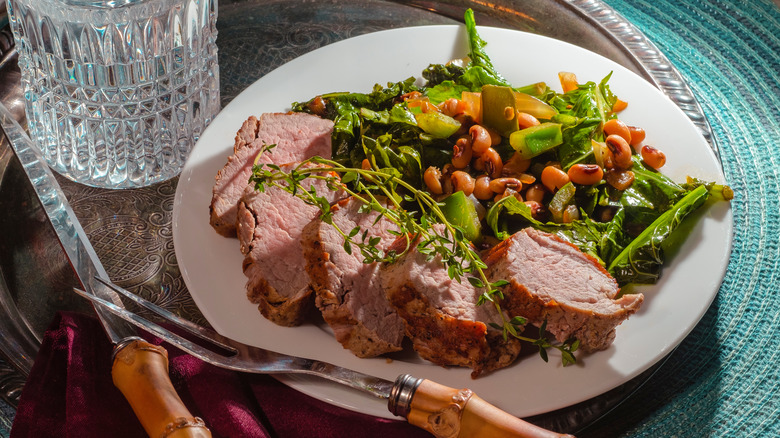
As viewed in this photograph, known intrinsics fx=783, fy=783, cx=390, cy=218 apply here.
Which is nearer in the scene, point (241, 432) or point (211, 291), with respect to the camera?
point (241, 432)

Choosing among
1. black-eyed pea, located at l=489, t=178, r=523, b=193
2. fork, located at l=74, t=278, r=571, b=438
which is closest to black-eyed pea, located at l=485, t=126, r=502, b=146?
black-eyed pea, located at l=489, t=178, r=523, b=193

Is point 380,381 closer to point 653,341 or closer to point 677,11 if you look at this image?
point 653,341

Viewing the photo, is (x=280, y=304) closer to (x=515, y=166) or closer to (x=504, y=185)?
(x=504, y=185)

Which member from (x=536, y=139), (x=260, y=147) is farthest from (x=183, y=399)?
(x=536, y=139)

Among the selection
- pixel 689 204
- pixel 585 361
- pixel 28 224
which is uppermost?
pixel 689 204

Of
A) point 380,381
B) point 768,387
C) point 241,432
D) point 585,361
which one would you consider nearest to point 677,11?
point 768,387

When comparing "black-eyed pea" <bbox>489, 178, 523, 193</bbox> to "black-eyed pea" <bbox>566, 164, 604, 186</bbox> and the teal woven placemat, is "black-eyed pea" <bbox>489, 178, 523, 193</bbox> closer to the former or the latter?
"black-eyed pea" <bbox>566, 164, 604, 186</bbox>

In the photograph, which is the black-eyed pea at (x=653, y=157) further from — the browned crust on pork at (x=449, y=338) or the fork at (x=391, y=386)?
the fork at (x=391, y=386)

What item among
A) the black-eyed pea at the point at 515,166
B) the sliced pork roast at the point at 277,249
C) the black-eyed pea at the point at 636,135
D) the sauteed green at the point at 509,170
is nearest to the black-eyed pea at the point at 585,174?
the sauteed green at the point at 509,170
